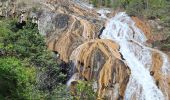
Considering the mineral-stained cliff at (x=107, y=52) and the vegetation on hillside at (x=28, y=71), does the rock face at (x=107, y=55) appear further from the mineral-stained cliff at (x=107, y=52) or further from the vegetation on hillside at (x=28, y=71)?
the vegetation on hillside at (x=28, y=71)

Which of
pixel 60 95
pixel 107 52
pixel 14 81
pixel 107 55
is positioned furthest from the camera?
pixel 107 52

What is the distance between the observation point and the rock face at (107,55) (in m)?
25.1

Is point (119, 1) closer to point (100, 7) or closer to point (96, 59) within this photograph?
point (100, 7)

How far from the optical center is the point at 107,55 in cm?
2648

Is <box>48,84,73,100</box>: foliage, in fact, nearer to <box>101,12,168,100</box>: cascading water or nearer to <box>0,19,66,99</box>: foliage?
<box>0,19,66,99</box>: foliage

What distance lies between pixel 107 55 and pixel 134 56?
10.9ft

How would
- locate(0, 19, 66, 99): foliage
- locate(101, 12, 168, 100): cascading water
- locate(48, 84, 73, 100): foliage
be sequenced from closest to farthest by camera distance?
locate(48, 84, 73, 100): foliage
locate(0, 19, 66, 99): foliage
locate(101, 12, 168, 100): cascading water

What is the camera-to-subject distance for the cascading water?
2509cm

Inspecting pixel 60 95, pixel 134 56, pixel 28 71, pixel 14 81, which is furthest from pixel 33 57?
pixel 134 56

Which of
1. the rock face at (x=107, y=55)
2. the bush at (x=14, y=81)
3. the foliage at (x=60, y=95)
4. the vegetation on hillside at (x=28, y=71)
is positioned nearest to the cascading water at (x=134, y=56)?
the rock face at (x=107, y=55)

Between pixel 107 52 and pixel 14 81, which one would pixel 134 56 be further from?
pixel 14 81

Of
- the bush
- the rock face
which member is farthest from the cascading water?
the bush

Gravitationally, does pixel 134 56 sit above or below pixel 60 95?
above

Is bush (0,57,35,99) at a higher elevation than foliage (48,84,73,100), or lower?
higher
